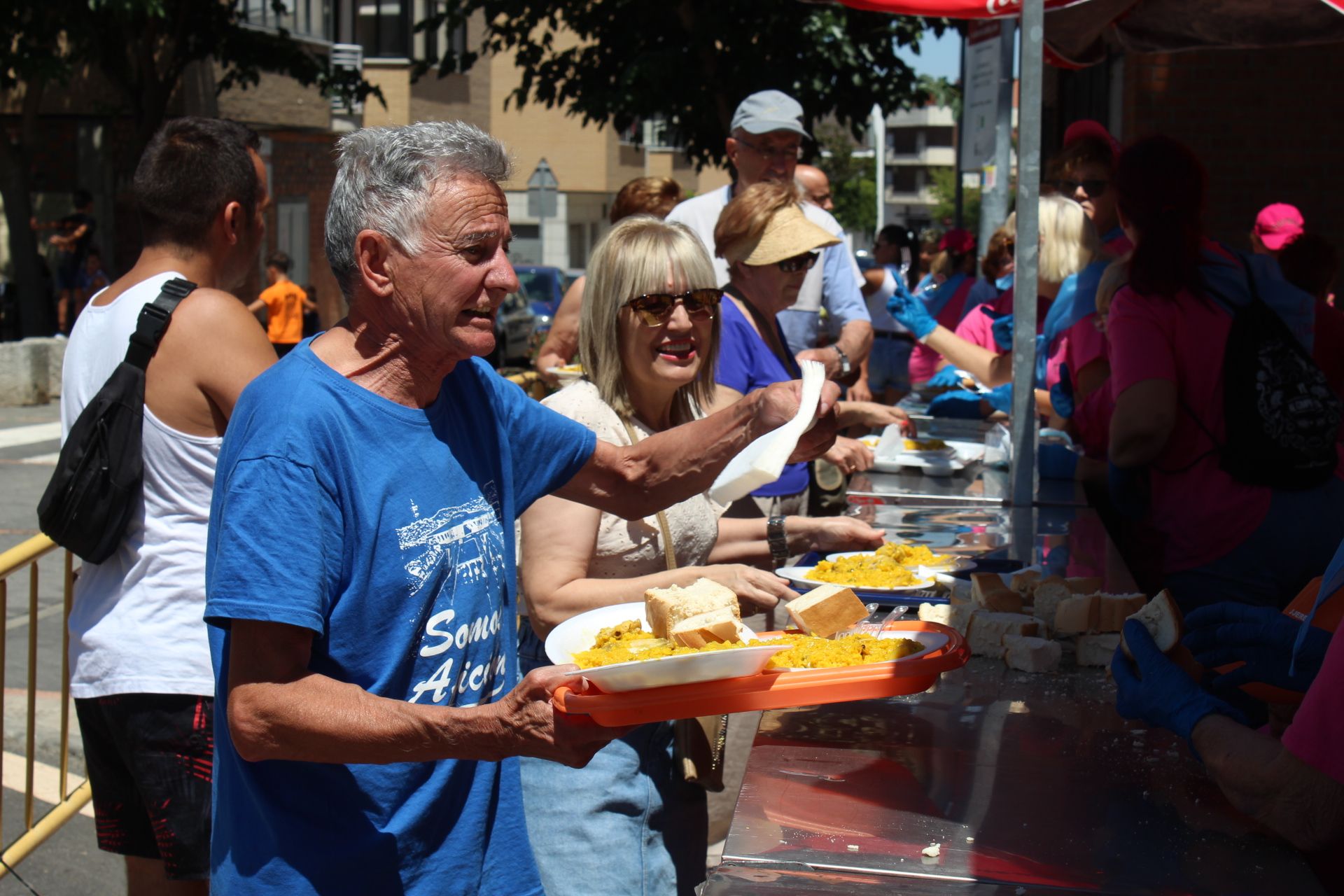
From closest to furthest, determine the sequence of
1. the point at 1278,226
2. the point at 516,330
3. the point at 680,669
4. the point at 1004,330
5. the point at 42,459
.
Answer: the point at 680,669 < the point at 1004,330 < the point at 1278,226 < the point at 42,459 < the point at 516,330

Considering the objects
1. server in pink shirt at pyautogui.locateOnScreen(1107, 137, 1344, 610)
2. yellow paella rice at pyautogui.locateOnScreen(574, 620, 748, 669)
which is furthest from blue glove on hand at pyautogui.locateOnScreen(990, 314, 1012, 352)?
yellow paella rice at pyautogui.locateOnScreen(574, 620, 748, 669)

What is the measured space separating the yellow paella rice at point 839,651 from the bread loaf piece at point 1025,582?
0.83 metres

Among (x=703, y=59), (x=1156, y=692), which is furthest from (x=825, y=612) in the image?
(x=703, y=59)

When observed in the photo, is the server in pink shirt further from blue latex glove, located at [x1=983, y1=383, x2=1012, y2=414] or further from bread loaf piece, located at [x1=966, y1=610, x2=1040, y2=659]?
blue latex glove, located at [x1=983, y1=383, x2=1012, y2=414]

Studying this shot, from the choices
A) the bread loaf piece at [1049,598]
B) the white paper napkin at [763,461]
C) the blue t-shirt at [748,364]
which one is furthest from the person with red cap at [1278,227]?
the white paper napkin at [763,461]

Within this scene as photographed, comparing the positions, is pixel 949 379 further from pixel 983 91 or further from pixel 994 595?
pixel 994 595

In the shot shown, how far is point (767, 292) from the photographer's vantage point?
4.77 metres

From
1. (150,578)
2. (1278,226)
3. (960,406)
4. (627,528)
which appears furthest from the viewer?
(1278,226)

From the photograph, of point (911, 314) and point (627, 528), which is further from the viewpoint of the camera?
point (911, 314)

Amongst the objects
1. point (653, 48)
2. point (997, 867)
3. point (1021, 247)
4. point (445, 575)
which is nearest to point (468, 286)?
point (445, 575)

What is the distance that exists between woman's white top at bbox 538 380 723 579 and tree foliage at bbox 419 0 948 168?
1048 centimetres

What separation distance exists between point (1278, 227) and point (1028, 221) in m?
4.05

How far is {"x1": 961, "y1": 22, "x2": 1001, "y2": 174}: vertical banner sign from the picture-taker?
8.59m

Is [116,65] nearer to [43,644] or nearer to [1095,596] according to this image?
[43,644]
